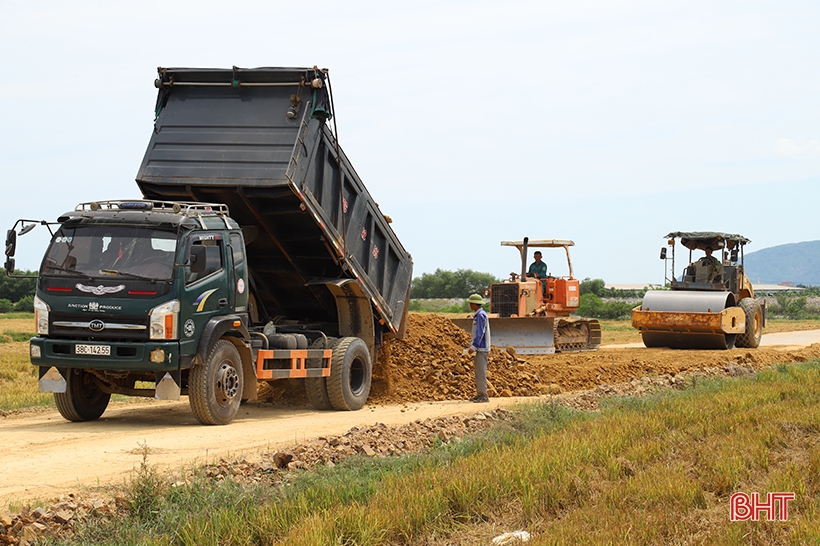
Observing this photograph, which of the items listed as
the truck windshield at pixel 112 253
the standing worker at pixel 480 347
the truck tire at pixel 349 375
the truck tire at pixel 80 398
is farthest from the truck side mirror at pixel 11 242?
the standing worker at pixel 480 347

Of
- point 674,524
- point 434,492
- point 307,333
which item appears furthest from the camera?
point 307,333

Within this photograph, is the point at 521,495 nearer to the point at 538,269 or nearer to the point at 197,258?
the point at 197,258

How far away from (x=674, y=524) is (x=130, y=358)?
6.41m

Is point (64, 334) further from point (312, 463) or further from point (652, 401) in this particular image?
point (652, 401)

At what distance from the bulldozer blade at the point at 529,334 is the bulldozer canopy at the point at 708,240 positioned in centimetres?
504

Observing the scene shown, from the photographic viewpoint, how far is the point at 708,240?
80.0 ft

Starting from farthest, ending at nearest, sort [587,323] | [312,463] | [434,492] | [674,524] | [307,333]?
[587,323] → [307,333] → [312,463] → [434,492] → [674,524]

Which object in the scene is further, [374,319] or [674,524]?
[374,319]

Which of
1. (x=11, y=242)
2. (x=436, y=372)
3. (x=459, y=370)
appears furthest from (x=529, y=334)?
(x=11, y=242)

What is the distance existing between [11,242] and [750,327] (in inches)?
755

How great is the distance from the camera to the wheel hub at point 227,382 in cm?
1080

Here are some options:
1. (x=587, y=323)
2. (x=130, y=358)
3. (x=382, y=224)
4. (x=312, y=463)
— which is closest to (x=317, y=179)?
(x=382, y=224)

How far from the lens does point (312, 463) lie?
306 inches

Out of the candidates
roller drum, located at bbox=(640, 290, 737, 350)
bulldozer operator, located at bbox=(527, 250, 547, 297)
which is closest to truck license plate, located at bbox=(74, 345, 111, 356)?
bulldozer operator, located at bbox=(527, 250, 547, 297)
